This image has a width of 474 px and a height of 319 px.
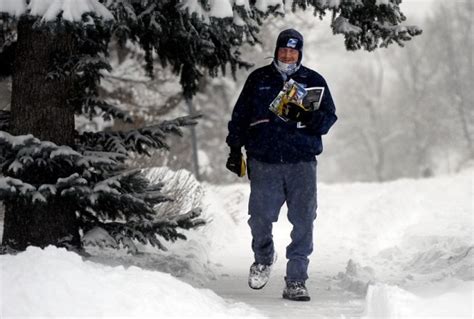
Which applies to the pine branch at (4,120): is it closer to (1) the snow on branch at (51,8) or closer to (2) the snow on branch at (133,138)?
(2) the snow on branch at (133,138)

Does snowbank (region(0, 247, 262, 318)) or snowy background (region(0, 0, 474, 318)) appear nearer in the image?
snowbank (region(0, 247, 262, 318))

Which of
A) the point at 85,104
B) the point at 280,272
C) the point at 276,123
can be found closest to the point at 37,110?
the point at 85,104

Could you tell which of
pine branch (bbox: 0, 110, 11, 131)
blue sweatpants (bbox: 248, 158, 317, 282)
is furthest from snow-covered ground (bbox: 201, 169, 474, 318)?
pine branch (bbox: 0, 110, 11, 131)

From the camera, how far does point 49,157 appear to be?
583cm

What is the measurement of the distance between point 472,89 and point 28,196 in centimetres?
3837

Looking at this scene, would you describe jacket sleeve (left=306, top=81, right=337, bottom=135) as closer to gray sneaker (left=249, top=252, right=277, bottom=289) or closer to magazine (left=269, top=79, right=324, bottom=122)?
magazine (left=269, top=79, right=324, bottom=122)

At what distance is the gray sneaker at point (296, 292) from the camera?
5.75 m

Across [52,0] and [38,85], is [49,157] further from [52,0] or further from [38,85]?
[52,0]

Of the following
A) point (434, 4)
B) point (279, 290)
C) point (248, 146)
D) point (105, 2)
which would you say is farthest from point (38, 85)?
point (434, 4)

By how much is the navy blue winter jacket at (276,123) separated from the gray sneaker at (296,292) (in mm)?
→ 954

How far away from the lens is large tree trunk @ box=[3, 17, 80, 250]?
6.16 m

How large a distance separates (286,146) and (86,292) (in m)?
2.22

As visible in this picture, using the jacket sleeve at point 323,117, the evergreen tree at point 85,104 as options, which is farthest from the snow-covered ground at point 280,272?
the jacket sleeve at point 323,117

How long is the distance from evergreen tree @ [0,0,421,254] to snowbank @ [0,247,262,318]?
128cm
